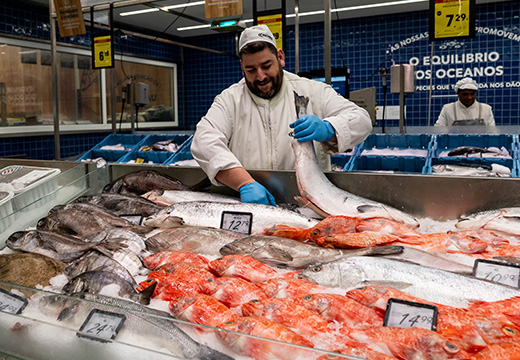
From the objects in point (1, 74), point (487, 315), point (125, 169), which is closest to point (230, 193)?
point (125, 169)

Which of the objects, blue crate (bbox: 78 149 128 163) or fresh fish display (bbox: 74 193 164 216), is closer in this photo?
fresh fish display (bbox: 74 193 164 216)

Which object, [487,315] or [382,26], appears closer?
[487,315]

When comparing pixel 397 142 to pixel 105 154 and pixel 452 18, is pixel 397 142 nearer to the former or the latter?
pixel 452 18

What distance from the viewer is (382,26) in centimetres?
1012

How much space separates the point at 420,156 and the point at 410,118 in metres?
6.72

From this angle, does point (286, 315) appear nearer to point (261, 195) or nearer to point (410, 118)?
point (261, 195)

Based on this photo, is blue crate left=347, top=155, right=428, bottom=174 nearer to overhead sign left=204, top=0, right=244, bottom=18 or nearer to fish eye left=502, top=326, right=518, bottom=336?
overhead sign left=204, top=0, right=244, bottom=18

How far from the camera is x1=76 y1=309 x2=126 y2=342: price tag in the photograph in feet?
3.32

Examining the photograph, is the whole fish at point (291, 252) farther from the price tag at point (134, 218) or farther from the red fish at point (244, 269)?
the price tag at point (134, 218)

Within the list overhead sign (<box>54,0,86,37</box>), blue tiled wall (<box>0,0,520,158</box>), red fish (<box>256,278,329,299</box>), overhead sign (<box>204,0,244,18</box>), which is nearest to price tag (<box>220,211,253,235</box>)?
red fish (<box>256,278,329,299</box>)

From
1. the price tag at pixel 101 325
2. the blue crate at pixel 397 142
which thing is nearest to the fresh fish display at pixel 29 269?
the price tag at pixel 101 325

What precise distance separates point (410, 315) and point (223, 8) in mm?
2591

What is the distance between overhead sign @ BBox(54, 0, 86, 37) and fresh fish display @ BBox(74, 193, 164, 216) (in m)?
2.14

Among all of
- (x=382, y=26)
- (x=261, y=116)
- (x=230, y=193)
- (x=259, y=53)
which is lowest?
(x=230, y=193)
